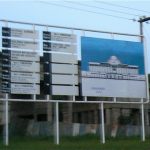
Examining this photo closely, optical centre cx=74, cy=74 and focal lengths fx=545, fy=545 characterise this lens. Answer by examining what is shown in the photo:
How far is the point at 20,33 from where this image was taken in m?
22.2

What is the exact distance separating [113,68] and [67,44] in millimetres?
2759

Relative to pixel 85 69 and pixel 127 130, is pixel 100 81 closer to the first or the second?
pixel 85 69

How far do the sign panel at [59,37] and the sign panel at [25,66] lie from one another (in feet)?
4.16

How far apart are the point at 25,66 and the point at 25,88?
35.3 inches

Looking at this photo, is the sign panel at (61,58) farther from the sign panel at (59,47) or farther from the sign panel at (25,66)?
the sign panel at (25,66)

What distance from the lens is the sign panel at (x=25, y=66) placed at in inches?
863

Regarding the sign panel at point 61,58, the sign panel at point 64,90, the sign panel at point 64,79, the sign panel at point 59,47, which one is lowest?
the sign panel at point 64,90

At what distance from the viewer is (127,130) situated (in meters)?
32.3

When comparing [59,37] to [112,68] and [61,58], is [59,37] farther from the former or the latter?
[112,68]

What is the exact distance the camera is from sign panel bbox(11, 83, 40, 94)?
21.9 m

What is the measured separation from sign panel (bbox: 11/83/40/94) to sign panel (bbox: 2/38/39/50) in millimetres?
1541

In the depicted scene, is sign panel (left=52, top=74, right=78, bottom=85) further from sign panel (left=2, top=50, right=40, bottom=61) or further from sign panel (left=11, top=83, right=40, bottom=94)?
sign panel (left=2, top=50, right=40, bottom=61)

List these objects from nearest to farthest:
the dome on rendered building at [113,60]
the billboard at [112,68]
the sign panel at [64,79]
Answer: the sign panel at [64,79]
the billboard at [112,68]
the dome on rendered building at [113,60]

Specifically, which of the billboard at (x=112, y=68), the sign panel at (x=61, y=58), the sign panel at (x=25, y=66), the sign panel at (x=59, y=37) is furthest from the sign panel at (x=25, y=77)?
the billboard at (x=112, y=68)
